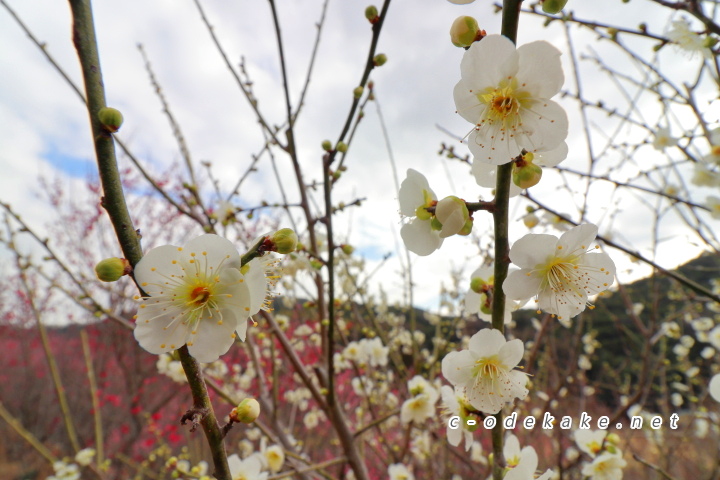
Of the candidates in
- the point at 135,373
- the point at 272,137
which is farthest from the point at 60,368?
the point at 272,137

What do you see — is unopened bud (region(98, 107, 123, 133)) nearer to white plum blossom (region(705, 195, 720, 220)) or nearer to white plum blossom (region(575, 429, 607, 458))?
white plum blossom (region(575, 429, 607, 458))

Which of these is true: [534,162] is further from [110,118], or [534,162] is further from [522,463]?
[110,118]

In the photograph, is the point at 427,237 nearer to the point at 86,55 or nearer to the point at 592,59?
the point at 86,55

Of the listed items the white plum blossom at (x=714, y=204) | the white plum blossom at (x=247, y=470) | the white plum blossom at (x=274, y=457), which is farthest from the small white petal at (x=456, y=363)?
the white plum blossom at (x=714, y=204)

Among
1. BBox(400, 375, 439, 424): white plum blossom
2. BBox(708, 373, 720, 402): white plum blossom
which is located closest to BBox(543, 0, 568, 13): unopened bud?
BBox(708, 373, 720, 402): white plum blossom

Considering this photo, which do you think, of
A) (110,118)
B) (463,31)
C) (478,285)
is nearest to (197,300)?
(110,118)

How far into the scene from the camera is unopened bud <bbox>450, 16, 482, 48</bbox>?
2.44 ft

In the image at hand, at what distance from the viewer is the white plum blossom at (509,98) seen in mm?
752

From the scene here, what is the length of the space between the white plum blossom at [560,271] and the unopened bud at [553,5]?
1.40ft

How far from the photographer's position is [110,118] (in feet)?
1.89

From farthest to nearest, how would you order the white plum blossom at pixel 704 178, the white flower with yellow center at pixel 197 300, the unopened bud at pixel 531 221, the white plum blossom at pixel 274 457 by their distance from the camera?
the white plum blossom at pixel 704 178, the unopened bud at pixel 531 221, the white plum blossom at pixel 274 457, the white flower with yellow center at pixel 197 300

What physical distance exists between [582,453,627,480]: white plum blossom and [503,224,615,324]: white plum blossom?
928mm

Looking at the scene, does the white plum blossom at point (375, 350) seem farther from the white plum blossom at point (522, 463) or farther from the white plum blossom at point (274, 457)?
the white plum blossom at point (522, 463)

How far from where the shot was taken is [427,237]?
92cm
